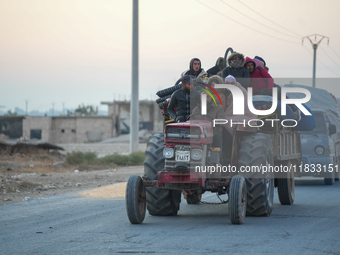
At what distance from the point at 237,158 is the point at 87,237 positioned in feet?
10.9

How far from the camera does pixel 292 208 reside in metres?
12.8

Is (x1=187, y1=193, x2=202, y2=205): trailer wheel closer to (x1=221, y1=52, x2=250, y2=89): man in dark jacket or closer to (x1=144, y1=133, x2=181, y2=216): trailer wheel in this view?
(x1=144, y1=133, x2=181, y2=216): trailer wheel

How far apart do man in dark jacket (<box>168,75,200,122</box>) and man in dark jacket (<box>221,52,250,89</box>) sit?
2431mm

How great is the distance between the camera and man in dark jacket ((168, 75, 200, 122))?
10.5m

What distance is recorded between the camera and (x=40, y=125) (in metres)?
74.1

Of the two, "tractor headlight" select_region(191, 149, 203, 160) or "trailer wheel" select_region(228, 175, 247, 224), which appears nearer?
"trailer wheel" select_region(228, 175, 247, 224)

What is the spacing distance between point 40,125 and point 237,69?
63923 mm

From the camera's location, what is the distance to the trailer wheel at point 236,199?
30.2 ft

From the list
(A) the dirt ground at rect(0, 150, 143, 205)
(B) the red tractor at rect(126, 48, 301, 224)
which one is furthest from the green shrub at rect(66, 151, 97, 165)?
(B) the red tractor at rect(126, 48, 301, 224)

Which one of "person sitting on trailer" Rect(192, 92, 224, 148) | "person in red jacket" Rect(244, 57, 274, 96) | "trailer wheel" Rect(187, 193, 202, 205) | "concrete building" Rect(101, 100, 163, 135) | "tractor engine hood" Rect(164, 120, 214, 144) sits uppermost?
"concrete building" Rect(101, 100, 163, 135)

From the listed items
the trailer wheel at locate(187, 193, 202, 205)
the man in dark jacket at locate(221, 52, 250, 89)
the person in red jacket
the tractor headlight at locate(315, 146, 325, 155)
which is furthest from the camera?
the tractor headlight at locate(315, 146, 325, 155)

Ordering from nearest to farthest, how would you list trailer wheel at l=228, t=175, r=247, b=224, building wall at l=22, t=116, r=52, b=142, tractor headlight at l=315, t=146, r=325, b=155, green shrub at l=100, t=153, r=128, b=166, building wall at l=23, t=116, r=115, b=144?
trailer wheel at l=228, t=175, r=247, b=224, tractor headlight at l=315, t=146, r=325, b=155, green shrub at l=100, t=153, r=128, b=166, building wall at l=22, t=116, r=52, b=142, building wall at l=23, t=116, r=115, b=144

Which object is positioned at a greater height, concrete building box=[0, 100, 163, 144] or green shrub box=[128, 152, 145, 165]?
concrete building box=[0, 100, 163, 144]

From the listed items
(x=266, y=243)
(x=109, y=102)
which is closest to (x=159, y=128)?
(x=109, y=102)
